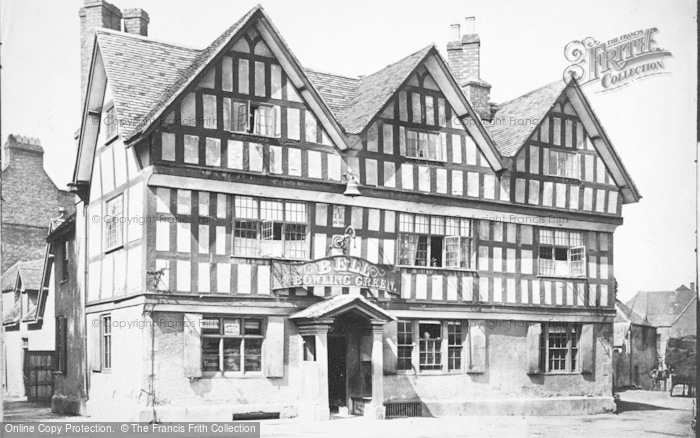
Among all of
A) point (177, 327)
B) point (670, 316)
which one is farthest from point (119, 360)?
point (670, 316)

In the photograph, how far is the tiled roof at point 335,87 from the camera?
81.5ft

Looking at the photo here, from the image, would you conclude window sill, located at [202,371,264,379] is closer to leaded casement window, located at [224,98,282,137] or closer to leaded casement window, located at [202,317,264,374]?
leaded casement window, located at [202,317,264,374]

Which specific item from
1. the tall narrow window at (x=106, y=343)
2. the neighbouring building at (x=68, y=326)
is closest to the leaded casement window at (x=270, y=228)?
the tall narrow window at (x=106, y=343)

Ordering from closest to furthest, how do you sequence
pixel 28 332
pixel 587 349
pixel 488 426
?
pixel 488 426, pixel 587 349, pixel 28 332

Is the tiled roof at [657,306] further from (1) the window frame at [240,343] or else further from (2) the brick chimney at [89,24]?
(2) the brick chimney at [89,24]

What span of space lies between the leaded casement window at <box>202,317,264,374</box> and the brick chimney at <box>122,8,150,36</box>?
8972 mm

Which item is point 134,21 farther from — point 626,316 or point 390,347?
point 626,316

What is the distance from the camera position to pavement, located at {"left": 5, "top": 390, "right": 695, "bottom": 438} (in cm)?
1878

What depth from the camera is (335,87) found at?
25562 mm

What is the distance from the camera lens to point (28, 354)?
3116 centimetres

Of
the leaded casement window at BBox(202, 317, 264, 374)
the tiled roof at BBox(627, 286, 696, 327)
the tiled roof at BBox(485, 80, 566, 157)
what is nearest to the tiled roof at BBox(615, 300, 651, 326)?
the tiled roof at BBox(627, 286, 696, 327)

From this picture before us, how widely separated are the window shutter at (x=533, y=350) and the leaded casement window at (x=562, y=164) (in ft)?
15.5

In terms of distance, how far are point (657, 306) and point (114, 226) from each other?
4949 cm

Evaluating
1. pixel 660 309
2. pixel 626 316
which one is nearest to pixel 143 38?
pixel 626 316
